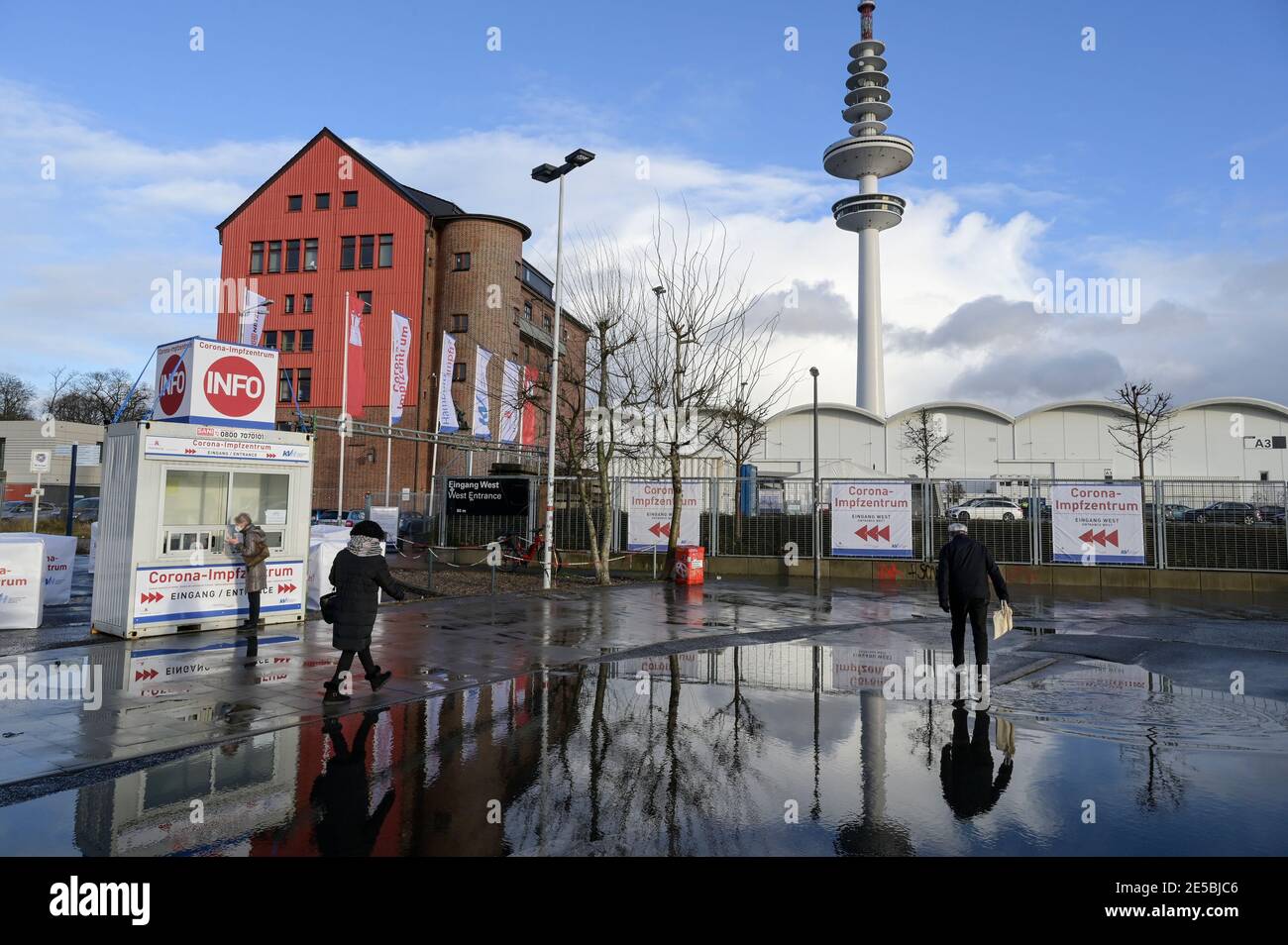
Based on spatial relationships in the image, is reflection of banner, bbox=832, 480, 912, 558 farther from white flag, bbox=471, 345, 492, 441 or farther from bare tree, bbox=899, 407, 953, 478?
bare tree, bbox=899, 407, 953, 478

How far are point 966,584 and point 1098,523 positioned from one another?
1406 cm

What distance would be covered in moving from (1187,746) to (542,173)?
15.8 metres

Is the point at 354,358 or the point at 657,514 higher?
the point at 354,358

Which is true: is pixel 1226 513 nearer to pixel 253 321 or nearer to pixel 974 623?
pixel 974 623

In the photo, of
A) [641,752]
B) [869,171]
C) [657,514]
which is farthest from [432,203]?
[869,171]

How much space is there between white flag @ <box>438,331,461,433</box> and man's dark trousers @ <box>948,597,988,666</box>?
30684 millimetres

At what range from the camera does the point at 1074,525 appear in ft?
67.1

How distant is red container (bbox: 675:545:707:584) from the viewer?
19828 mm

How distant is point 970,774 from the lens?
5.75m

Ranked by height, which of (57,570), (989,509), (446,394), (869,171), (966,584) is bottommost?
(57,570)

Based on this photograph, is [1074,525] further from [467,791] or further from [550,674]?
[467,791]

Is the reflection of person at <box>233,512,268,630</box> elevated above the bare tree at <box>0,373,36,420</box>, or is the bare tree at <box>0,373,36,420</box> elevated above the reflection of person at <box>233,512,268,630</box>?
the bare tree at <box>0,373,36,420</box>

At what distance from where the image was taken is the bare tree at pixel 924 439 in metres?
59.0

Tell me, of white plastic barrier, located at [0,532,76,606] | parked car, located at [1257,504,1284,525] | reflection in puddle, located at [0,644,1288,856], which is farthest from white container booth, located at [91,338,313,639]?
parked car, located at [1257,504,1284,525]
